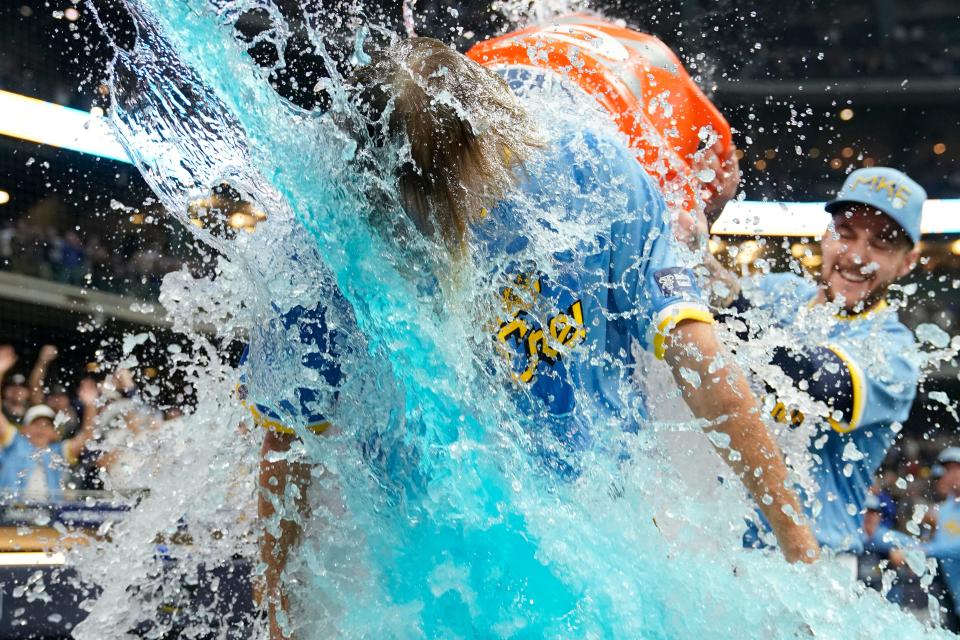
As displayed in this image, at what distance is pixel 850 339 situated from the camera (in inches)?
76.0

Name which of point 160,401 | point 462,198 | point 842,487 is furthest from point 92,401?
point 462,198

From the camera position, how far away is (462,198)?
903mm

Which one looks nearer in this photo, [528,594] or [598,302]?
[528,594]

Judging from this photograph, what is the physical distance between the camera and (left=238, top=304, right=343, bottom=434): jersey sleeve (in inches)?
36.8

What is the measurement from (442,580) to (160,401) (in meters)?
4.89

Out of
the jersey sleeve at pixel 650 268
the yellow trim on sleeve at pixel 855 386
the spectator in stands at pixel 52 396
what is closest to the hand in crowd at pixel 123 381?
the spectator in stands at pixel 52 396

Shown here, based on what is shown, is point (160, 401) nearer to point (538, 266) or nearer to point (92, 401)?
point (92, 401)

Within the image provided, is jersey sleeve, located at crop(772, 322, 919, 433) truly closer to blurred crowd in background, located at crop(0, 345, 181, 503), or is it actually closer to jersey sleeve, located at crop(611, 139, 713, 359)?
jersey sleeve, located at crop(611, 139, 713, 359)

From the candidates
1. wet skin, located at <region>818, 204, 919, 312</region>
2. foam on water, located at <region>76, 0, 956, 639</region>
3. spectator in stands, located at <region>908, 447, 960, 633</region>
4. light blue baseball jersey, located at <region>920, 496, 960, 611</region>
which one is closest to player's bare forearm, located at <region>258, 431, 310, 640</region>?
foam on water, located at <region>76, 0, 956, 639</region>

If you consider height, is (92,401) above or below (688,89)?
below

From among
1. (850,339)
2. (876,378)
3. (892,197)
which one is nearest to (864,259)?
(892,197)

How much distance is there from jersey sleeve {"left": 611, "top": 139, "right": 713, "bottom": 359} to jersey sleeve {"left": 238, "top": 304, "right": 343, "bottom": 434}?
1.26ft

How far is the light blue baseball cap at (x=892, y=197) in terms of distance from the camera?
2.09m

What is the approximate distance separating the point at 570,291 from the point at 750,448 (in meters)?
0.29
